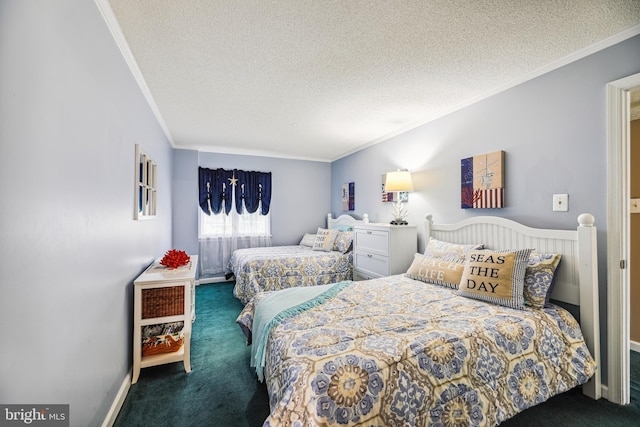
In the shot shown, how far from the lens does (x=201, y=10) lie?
155 centimetres

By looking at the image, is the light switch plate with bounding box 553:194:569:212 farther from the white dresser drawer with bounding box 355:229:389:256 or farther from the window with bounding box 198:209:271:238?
the window with bounding box 198:209:271:238

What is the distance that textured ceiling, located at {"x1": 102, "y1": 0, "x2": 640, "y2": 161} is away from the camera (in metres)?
1.54

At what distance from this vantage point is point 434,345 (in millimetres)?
1314

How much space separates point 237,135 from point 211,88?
5.06 ft

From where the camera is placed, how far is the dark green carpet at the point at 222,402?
1626 millimetres

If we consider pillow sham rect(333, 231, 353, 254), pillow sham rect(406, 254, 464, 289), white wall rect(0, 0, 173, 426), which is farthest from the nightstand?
white wall rect(0, 0, 173, 426)

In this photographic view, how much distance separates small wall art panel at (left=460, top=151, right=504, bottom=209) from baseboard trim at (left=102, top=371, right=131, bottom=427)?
3199 millimetres

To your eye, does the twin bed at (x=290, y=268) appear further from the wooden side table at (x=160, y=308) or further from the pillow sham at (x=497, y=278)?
the pillow sham at (x=497, y=278)

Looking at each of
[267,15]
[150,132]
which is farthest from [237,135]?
[267,15]

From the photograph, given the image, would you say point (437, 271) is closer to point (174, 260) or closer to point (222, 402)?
point (222, 402)

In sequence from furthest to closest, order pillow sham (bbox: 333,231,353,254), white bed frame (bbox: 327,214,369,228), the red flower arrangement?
1. white bed frame (bbox: 327,214,369,228)
2. pillow sham (bbox: 333,231,353,254)
3. the red flower arrangement

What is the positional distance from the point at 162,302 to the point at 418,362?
6.36ft

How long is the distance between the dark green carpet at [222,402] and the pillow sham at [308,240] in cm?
275

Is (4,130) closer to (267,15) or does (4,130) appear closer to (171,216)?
(267,15)
